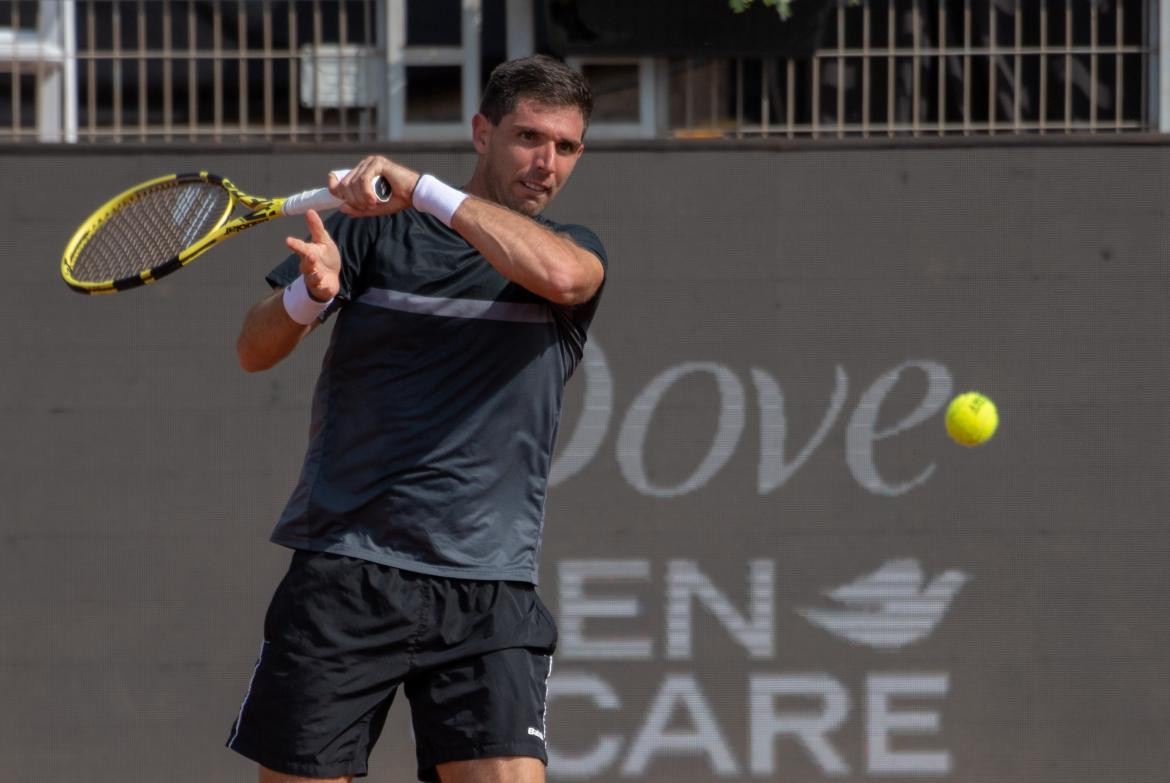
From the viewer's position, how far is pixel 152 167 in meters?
5.86

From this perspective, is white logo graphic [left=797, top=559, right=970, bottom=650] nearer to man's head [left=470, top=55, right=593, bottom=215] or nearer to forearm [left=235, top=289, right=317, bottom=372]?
man's head [left=470, top=55, right=593, bottom=215]

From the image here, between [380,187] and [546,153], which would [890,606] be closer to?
[546,153]

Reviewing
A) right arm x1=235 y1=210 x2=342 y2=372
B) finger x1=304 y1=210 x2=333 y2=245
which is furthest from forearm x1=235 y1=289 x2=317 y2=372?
finger x1=304 y1=210 x2=333 y2=245

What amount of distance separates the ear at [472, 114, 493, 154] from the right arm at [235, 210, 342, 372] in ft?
1.35

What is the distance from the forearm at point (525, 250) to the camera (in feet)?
10.1

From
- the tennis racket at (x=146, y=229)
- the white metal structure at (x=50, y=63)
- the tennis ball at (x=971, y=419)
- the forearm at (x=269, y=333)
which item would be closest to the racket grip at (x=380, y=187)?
the forearm at (x=269, y=333)

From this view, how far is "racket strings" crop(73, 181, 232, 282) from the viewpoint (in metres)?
3.87

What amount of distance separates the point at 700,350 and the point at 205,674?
2.14m

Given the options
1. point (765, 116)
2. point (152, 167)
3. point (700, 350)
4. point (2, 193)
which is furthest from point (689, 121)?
point (2, 193)

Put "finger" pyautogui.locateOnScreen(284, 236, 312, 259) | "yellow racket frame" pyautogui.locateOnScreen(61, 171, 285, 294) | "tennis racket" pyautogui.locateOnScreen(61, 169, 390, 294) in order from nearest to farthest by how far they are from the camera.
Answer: "finger" pyautogui.locateOnScreen(284, 236, 312, 259) < "yellow racket frame" pyautogui.locateOnScreen(61, 171, 285, 294) < "tennis racket" pyautogui.locateOnScreen(61, 169, 390, 294)

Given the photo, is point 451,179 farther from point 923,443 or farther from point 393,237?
point 393,237

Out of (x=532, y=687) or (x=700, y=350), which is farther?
(x=700, y=350)

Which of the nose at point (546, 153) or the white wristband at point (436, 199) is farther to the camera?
the nose at point (546, 153)

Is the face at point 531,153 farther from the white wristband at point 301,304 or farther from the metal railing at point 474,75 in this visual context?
the metal railing at point 474,75
